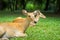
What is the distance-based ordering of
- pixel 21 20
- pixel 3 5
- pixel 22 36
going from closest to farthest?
1. pixel 22 36
2. pixel 21 20
3. pixel 3 5

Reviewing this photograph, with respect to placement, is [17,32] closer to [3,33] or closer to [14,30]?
[14,30]

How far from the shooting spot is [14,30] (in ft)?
29.5

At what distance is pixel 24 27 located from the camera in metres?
9.31

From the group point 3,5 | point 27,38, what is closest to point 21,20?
point 27,38

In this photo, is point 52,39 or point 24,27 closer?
point 52,39

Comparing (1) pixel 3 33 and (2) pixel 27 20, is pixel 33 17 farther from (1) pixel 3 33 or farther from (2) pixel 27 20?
(1) pixel 3 33

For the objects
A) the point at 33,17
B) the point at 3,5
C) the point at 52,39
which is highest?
the point at 33,17

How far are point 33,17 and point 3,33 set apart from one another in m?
1.26

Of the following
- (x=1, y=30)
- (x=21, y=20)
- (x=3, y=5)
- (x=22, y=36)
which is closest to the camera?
(x=1, y=30)

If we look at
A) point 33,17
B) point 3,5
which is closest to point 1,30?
point 33,17

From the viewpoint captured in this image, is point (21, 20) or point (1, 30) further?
point (21, 20)

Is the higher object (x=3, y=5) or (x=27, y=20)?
(x=27, y=20)

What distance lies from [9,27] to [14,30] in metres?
0.20

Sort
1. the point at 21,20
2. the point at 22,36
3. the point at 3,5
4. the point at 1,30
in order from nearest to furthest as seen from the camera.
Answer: the point at 1,30, the point at 22,36, the point at 21,20, the point at 3,5
